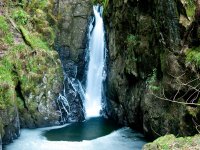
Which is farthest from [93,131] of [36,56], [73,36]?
[73,36]

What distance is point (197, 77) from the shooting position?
34.7 feet

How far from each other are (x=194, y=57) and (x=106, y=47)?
27.5ft

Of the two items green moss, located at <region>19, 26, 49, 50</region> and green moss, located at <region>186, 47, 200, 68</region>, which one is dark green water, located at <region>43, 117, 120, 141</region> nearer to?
green moss, located at <region>19, 26, 49, 50</region>

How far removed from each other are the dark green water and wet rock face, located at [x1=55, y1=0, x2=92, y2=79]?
3236 millimetres

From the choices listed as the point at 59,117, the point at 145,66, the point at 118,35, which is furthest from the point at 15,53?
the point at 145,66

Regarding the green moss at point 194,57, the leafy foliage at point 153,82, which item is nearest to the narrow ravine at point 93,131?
the leafy foliage at point 153,82

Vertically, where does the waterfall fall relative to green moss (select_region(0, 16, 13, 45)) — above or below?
below

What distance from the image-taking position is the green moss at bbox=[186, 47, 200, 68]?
10.5 m

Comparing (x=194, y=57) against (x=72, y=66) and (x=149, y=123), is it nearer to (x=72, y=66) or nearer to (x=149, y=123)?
(x=149, y=123)

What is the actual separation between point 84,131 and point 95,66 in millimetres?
4529

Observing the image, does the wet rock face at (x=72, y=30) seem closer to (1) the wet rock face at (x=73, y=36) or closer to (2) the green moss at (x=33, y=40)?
(1) the wet rock face at (x=73, y=36)

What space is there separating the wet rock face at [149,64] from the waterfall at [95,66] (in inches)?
43.8

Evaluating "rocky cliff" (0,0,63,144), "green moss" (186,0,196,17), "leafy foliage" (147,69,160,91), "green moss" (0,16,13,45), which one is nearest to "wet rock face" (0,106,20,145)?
"rocky cliff" (0,0,63,144)

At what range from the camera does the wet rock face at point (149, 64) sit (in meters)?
11.2
